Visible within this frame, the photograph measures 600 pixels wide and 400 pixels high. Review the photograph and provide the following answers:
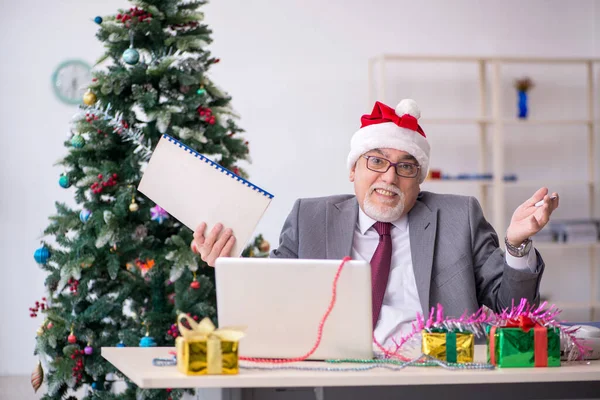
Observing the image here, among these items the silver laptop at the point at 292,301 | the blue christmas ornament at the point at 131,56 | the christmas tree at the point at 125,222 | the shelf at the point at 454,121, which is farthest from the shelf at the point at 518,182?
the silver laptop at the point at 292,301

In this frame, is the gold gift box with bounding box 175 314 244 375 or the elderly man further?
the elderly man

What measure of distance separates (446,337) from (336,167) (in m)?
3.93

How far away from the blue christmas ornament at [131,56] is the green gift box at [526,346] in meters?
1.97

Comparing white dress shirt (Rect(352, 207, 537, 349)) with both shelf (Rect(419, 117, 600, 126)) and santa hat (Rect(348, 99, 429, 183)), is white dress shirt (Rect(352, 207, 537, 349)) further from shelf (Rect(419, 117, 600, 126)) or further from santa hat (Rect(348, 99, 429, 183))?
shelf (Rect(419, 117, 600, 126))

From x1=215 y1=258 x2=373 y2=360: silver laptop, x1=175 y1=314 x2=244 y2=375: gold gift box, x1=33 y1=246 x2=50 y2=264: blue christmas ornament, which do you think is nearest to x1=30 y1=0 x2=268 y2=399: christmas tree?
x1=33 y1=246 x2=50 y2=264: blue christmas ornament

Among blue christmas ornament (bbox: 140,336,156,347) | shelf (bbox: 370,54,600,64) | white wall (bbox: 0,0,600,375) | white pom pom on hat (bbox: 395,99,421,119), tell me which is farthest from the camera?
shelf (bbox: 370,54,600,64)

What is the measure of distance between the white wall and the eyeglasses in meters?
2.90

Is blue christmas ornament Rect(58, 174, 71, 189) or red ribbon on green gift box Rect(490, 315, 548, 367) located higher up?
blue christmas ornament Rect(58, 174, 71, 189)

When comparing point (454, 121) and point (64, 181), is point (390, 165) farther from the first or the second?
point (454, 121)

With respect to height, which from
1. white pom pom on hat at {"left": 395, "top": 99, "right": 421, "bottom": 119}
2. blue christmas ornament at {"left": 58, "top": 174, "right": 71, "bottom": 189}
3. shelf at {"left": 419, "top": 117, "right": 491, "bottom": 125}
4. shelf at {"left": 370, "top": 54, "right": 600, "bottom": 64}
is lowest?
blue christmas ornament at {"left": 58, "top": 174, "right": 71, "bottom": 189}

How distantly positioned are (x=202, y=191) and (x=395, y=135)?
0.78 m

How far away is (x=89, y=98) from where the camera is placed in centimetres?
309

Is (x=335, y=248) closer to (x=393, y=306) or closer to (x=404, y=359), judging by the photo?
(x=393, y=306)

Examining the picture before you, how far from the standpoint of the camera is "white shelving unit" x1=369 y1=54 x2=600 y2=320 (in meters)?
5.46
